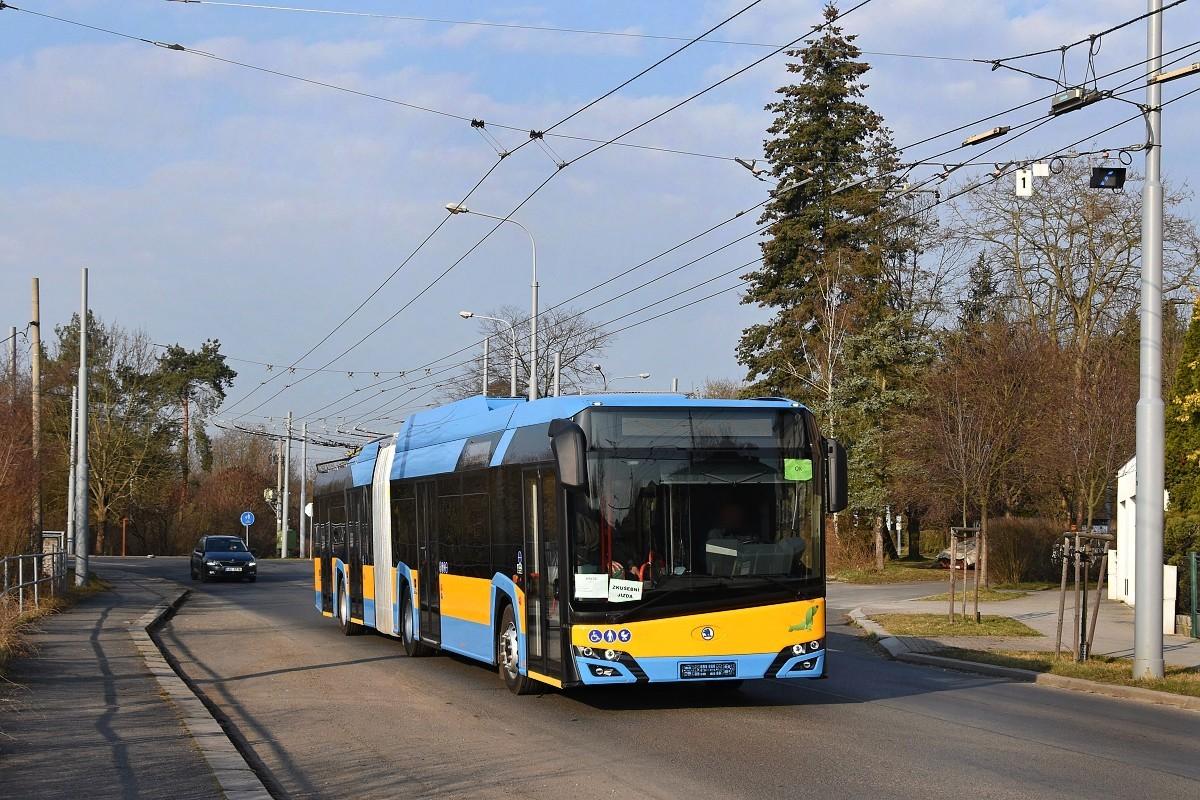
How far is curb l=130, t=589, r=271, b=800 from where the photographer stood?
8664 mm

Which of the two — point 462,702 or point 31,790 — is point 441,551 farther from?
point 31,790

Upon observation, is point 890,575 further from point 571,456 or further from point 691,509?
point 571,456

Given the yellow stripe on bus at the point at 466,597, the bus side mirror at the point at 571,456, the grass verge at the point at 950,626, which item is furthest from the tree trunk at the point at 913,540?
the bus side mirror at the point at 571,456

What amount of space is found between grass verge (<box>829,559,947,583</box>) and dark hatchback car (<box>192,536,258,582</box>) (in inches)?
767

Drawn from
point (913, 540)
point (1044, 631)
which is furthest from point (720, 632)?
point (913, 540)

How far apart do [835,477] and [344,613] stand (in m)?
13.0

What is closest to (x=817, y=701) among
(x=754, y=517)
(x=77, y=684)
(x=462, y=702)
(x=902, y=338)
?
(x=754, y=517)

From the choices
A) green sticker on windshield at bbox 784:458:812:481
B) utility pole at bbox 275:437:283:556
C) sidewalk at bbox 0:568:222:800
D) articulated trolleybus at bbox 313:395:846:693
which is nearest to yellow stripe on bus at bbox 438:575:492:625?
articulated trolleybus at bbox 313:395:846:693

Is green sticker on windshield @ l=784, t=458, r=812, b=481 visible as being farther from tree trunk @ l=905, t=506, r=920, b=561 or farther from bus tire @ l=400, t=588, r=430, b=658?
tree trunk @ l=905, t=506, r=920, b=561

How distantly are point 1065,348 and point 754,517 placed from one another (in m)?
38.1

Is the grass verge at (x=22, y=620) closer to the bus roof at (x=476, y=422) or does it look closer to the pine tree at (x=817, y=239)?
the bus roof at (x=476, y=422)

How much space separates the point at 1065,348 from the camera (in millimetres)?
47750

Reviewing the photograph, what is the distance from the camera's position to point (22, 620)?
66.3 feet

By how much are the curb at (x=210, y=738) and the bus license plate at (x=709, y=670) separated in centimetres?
393
